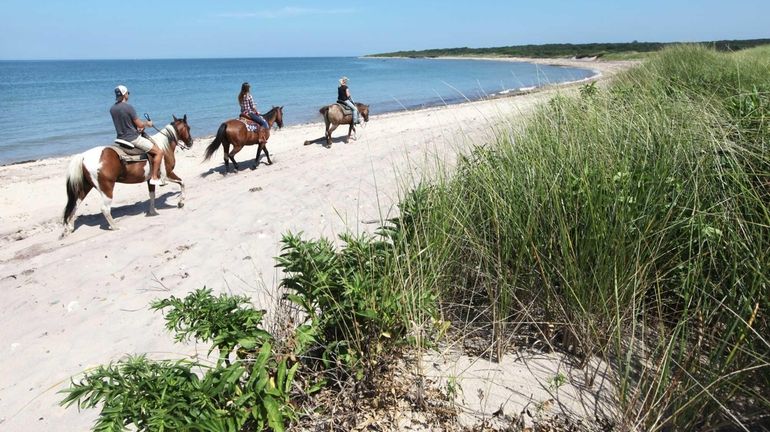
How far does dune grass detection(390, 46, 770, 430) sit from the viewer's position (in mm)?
1968

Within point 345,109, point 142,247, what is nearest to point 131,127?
point 142,247

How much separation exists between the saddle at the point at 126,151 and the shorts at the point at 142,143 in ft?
0.19

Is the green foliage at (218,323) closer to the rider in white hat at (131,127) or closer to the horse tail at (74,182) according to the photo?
the rider in white hat at (131,127)

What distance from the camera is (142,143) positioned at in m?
7.99

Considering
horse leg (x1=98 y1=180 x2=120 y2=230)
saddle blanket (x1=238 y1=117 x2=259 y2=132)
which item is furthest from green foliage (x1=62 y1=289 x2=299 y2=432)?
saddle blanket (x1=238 y1=117 x2=259 y2=132)

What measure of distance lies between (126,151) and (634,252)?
25.7 feet

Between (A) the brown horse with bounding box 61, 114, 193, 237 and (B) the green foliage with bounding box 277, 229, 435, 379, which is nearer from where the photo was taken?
(B) the green foliage with bounding box 277, 229, 435, 379

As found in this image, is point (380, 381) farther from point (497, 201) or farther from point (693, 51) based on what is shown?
point (693, 51)

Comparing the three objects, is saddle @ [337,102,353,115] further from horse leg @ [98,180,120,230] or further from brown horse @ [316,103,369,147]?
horse leg @ [98,180,120,230]

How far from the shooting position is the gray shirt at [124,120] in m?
7.46

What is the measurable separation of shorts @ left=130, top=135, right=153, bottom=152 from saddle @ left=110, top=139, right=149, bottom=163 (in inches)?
2.3

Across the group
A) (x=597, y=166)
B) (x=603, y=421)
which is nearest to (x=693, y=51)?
(x=597, y=166)

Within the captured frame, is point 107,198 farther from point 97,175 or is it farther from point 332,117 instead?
point 332,117

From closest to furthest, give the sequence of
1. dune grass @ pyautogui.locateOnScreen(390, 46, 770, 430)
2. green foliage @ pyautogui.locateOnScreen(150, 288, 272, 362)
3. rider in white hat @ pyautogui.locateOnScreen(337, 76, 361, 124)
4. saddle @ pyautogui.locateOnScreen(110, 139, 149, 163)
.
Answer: dune grass @ pyautogui.locateOnScreen(390, 46, 770, 430)
green foliage @ pyautogui.locateOnScreen(150, 288, 272, 362)
saddle @ pyautogui.locateOnScreen(110, 139, 149, 163)
rider in white hat @ pyautogui.locateOnScreen(337, 76, 361, 124)
